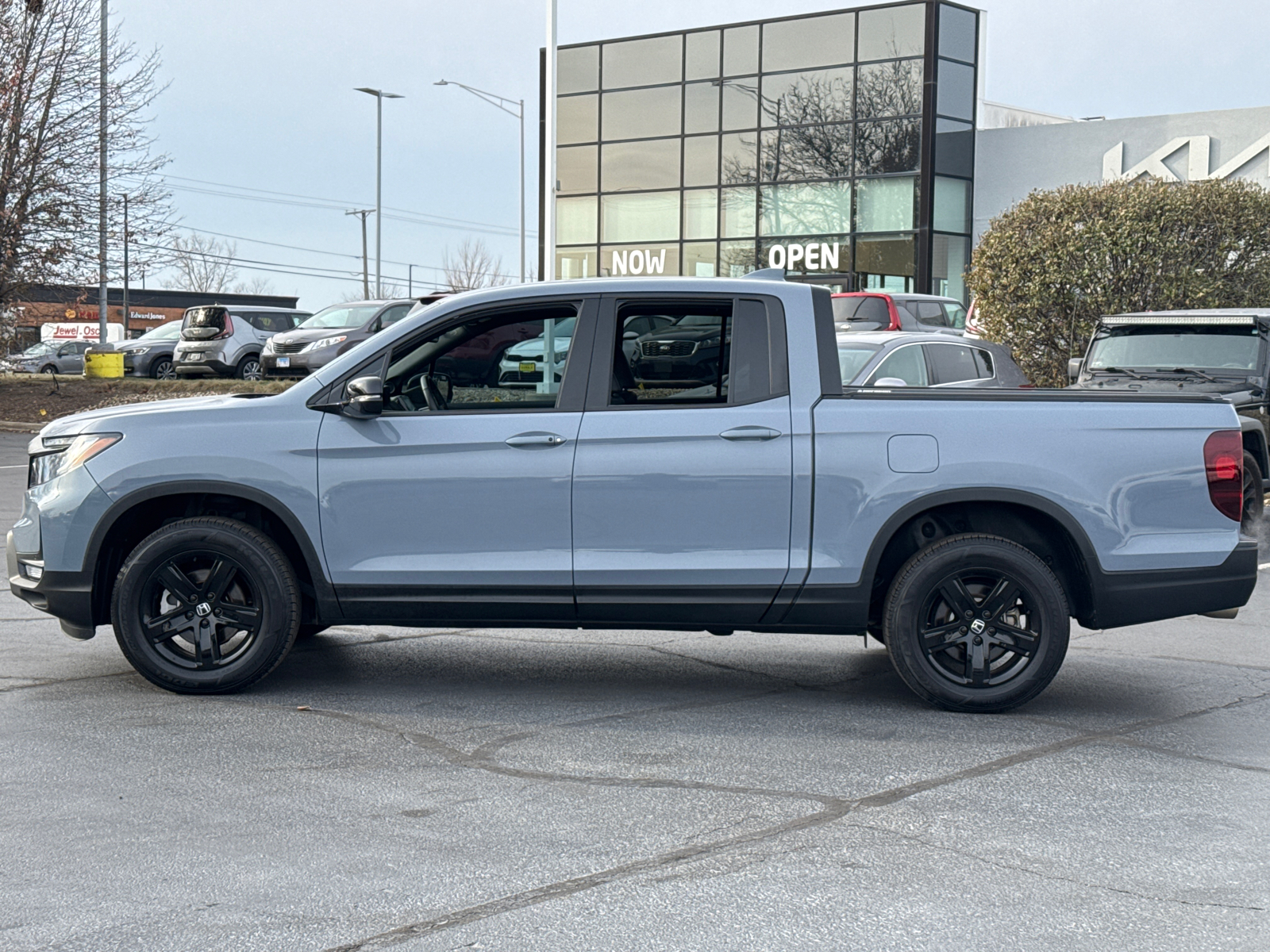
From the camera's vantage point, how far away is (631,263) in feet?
134

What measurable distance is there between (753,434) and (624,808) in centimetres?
192

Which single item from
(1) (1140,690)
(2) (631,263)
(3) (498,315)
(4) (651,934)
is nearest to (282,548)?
(3) (498,315)

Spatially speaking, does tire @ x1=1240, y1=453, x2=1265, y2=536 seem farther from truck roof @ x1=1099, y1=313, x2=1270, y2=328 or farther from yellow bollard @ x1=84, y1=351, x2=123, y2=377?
yellow bollard @ x1=84, y1=351, x2=123, y2=377

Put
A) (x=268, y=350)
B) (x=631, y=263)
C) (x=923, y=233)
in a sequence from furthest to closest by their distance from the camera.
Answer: (x=631, y=263) < (x=923, y=233) < (x=268, y=350)

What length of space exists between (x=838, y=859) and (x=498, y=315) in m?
3.12

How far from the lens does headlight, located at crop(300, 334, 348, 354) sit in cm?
2620

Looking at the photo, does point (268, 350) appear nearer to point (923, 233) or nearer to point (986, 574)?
point (923, 233)

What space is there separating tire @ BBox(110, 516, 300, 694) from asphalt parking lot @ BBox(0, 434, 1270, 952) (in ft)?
0.65

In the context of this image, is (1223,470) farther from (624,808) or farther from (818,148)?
(818,148)

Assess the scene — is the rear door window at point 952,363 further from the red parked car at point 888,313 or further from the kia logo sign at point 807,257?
the kia logo sign at point 807,257

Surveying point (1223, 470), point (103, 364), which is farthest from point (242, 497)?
point (103, 364)

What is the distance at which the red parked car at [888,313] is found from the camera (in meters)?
19.5

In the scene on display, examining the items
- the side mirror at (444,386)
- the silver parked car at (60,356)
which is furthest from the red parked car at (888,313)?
the silver parked car at (60,356)

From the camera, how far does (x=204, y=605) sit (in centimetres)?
649
